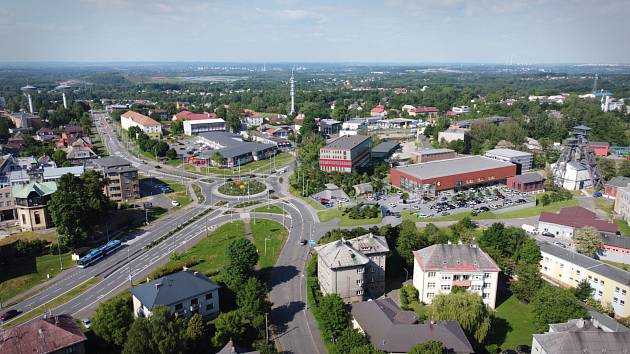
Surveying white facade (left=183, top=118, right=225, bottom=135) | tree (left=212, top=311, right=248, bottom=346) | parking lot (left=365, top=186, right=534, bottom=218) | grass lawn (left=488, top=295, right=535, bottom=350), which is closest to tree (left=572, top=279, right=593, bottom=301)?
grass lawn (left=488, top=295, right=535, bottom=350)

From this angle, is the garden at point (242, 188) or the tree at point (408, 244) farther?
the garden at point (242, 188)

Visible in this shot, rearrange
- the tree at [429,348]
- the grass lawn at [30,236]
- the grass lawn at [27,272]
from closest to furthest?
1. the tree at [429,348]
2. the grass lawn at [27,272]
3. the grass lawn at [30,236]

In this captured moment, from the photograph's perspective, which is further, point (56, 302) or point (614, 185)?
point (614, 185)

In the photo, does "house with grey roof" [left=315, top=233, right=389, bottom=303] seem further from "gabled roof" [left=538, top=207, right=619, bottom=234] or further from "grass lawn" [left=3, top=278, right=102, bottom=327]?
"gabled roof" [left=538, top=207, right=619, bottom=234]

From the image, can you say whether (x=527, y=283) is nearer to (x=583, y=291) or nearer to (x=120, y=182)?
(x=583, y=291)

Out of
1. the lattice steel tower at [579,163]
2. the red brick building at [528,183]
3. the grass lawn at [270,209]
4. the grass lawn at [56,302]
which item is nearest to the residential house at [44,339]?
the grass lawn at [56,302]

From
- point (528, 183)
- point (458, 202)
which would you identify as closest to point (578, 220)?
point (458, 202)

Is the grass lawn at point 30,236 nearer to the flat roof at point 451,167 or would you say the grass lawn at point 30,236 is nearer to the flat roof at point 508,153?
the flat roof at point 451,167
